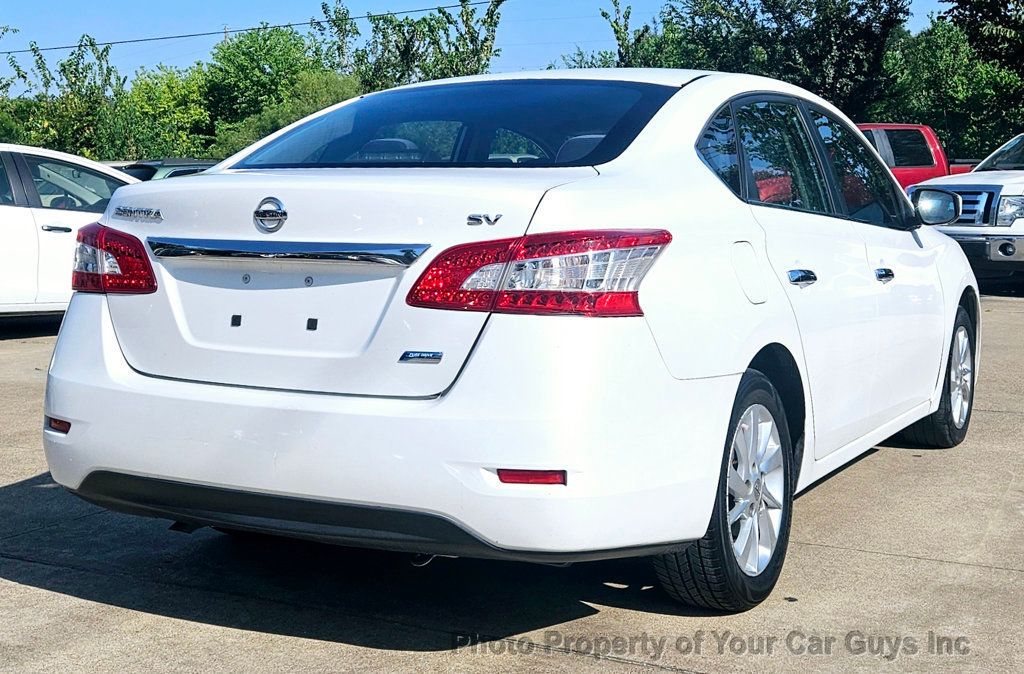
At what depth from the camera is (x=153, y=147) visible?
44.4m

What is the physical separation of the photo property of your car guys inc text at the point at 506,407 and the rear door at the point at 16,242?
5.64 metres

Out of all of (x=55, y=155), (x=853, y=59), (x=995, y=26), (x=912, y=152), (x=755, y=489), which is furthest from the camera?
(x=853, y=59)

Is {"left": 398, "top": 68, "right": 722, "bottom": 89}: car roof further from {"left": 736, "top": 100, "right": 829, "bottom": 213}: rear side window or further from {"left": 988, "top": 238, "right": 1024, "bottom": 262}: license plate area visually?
{"left": 988, "top": 238, "right": 1024, "bottom": 262}: license plate area

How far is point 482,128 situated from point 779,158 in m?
1.05

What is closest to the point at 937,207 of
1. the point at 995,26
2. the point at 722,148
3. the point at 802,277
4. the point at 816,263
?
the point at 816,263

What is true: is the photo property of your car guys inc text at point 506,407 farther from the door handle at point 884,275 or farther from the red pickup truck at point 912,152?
the red pickup truck at point 912,152

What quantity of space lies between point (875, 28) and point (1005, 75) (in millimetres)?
4074

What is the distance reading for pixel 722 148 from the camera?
13.7ft

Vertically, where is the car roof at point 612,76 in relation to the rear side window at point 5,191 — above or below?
above

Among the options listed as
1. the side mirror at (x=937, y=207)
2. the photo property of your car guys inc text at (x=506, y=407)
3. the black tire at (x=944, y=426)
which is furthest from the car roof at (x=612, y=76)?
the black tire at (x=944, y=426)

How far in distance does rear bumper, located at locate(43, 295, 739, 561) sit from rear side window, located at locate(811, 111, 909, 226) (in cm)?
169

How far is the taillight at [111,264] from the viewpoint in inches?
147

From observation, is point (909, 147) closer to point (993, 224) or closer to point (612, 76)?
point (993, 224)

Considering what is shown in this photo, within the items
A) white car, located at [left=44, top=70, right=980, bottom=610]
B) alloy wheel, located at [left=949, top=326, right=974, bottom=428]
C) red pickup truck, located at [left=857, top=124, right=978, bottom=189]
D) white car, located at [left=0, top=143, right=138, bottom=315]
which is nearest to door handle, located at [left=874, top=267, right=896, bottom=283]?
white car, located at [left=44, top=70, right=980, bottom=610]
